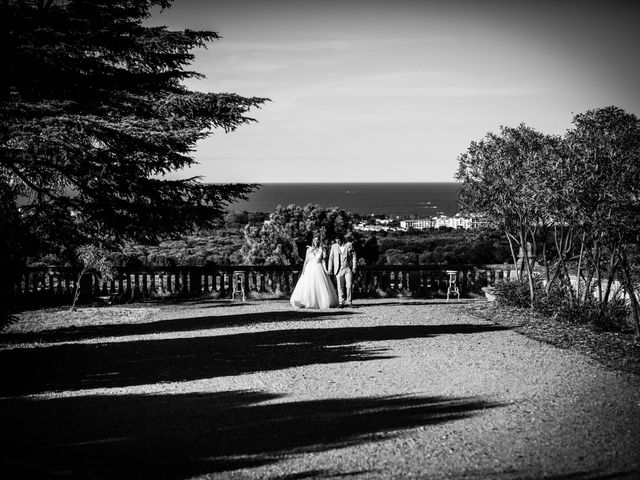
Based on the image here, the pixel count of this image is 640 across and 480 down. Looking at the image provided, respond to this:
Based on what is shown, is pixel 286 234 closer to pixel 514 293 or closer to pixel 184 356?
pixel 514 293

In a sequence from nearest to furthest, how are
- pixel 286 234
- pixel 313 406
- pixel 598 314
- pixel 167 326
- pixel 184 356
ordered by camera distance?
pixel 313 406 → pixel 184 356 → pixel 598 314 → pixel 167 326 → pixel 286 234

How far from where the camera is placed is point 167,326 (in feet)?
49.2

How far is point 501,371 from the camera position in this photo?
985 centimetres

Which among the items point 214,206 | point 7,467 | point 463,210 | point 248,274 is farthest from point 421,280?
point 7,467

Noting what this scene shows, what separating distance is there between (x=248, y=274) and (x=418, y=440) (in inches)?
587

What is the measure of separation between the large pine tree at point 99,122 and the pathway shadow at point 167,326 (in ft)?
7.05

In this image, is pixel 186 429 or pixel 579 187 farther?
pixel 579 187

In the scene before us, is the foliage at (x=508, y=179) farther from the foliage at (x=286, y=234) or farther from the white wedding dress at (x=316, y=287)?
the foliage at (x=286, y=234)

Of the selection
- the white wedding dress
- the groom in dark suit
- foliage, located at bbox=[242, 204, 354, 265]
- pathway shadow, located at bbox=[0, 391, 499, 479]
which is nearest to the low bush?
the groom in dark suit

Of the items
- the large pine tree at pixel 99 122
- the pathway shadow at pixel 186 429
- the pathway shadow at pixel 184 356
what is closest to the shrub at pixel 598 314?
the pathway shadow at pixel 184 356

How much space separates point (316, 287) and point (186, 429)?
11024 mm

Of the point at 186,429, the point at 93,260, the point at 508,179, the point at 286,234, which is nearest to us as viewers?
the point at 186,429

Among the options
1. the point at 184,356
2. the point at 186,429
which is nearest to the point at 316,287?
the point at 184,356

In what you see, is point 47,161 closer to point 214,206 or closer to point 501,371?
point 214,206
